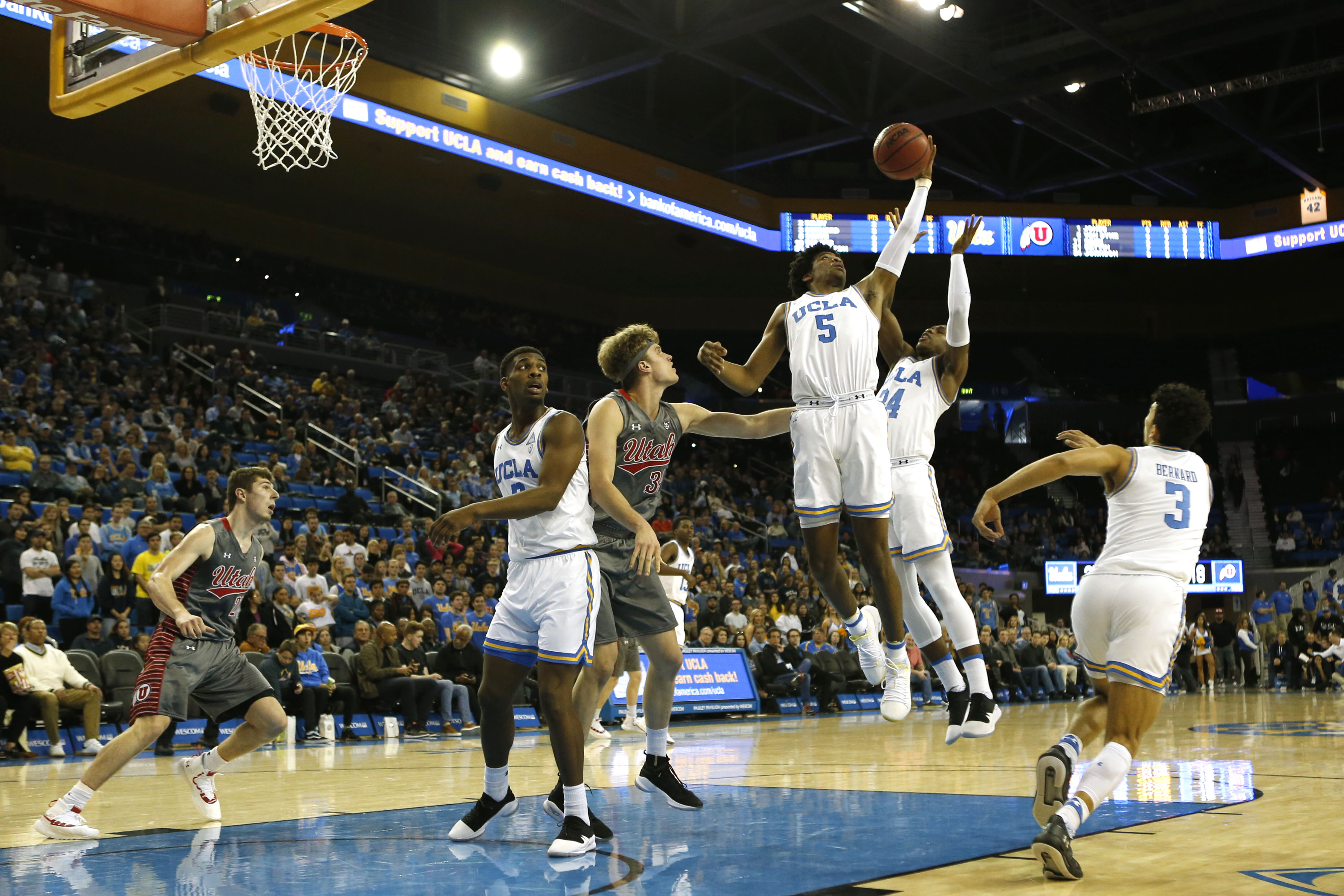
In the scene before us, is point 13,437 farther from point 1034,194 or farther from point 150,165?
point 1034,194

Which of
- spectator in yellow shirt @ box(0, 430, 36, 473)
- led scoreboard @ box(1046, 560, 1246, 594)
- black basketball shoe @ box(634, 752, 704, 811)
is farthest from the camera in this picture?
led scoreboard @ box(1046, 560, 1246, 594)

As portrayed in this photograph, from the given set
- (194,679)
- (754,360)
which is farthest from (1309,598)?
(194,679)

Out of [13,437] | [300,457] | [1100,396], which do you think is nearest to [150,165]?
[300,457]

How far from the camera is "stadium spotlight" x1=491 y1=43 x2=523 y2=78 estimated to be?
776 inches

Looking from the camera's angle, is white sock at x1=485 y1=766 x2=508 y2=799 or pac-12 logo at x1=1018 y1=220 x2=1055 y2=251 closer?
white sock at x1=485 y1=766 x2=508 y2=799

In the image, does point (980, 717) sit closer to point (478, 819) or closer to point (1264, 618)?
point (478, 819)

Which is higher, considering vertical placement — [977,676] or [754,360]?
[754,360]

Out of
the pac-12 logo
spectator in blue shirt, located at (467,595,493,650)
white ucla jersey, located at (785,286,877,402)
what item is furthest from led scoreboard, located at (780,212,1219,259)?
white ucla jersey, located at (785,286,877,402)

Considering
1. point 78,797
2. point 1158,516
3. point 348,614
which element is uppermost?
point 1158,516

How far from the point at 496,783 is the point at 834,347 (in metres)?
2.83

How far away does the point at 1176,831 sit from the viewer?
5383 mm

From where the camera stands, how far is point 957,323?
6.57 metres

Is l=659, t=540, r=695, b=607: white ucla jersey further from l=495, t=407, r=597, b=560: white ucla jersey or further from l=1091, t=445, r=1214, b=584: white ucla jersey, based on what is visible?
l=1091, t=445, r=1214, b=584: white ucla jersey

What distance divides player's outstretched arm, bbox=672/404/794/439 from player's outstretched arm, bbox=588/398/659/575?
0.64m
